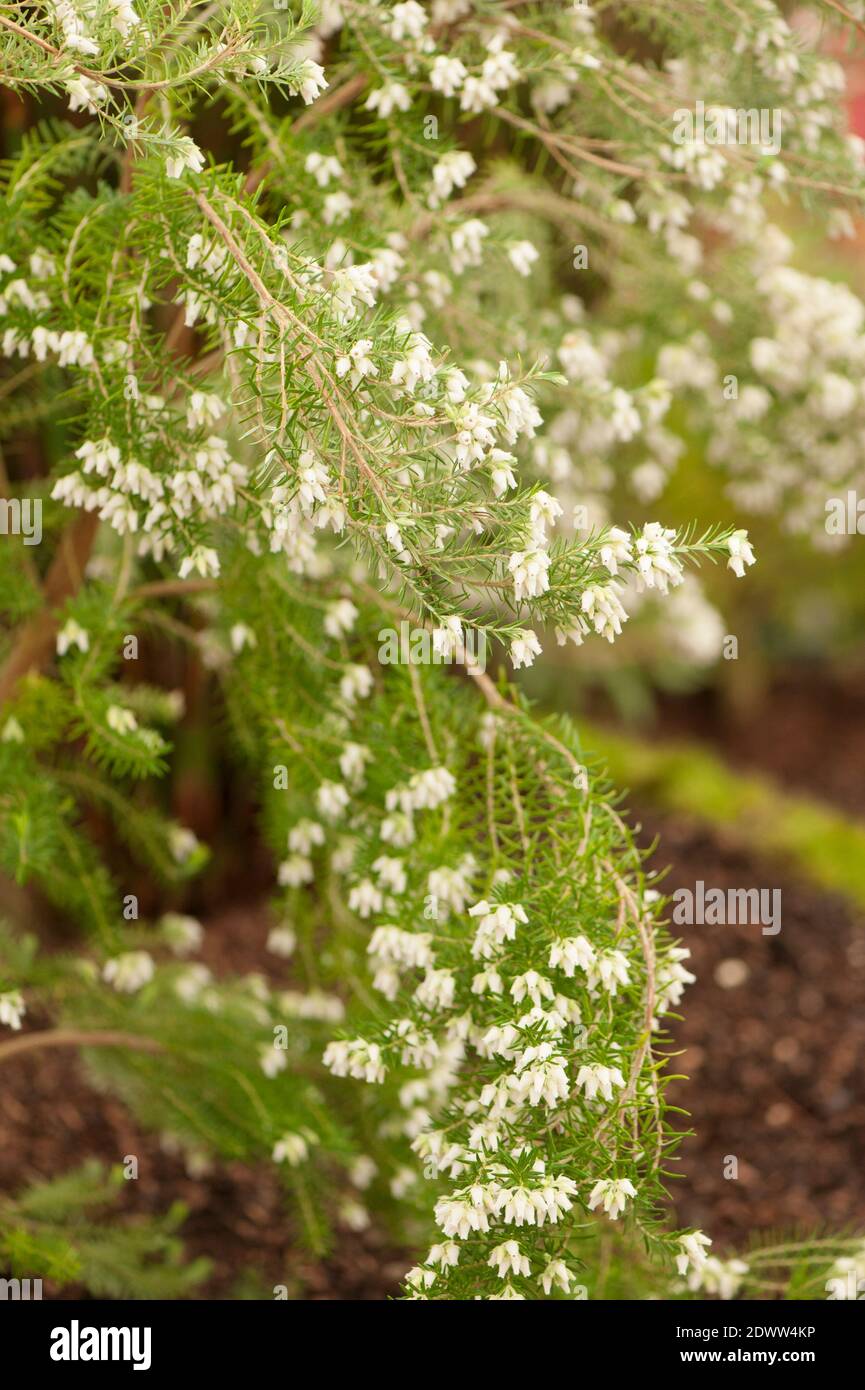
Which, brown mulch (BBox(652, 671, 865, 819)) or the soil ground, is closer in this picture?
the soil ground

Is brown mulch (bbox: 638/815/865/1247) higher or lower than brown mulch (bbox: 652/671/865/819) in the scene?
lower

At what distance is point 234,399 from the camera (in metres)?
1.92

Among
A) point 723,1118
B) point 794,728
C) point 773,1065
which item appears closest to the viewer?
point 723,1118

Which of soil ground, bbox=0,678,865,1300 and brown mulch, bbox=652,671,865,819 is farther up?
brown mulch, bbox=652,671,865,819

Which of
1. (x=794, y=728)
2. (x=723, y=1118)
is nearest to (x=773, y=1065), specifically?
(x=723, y=1118)

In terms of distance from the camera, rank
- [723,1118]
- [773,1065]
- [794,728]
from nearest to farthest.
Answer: [723,1118], [773,1065], [794,728]

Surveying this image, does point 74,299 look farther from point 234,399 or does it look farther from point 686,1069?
point 686,1069

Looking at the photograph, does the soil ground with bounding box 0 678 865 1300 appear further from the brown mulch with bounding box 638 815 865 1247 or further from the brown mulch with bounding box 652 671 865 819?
the brown mulch with bounding box 652 671 865 819

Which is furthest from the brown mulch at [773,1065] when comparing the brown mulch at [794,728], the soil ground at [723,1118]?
the brown mulch at [794,728]

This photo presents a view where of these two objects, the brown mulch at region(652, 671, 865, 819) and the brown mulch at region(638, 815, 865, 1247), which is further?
the brown mulch at region(652, 671, 865, 819)

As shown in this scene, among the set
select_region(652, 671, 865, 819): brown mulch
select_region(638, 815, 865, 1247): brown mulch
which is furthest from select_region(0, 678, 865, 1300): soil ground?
select_region(652, 671, 865, 819): brown mulch

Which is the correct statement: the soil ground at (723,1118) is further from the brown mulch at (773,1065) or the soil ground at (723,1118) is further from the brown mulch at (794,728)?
the brown mulch at (794,728)

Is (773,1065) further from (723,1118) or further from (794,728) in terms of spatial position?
(794,728)

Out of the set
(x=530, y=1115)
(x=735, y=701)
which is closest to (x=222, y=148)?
(x=530, y=1115)
